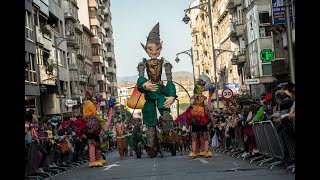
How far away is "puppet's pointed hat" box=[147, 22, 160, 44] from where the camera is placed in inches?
872

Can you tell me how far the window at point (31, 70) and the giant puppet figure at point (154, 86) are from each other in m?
22.9

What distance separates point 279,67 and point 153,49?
3099 centimetres

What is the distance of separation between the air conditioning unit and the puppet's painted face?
30.4m

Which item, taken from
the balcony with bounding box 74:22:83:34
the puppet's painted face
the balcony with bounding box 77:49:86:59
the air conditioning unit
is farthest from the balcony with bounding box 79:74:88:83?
the puppet's painted face

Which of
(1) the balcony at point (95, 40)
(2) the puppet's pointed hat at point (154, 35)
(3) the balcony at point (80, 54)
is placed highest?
(1) the balcony at point (95, 40)

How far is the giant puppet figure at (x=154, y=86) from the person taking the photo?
858 inches

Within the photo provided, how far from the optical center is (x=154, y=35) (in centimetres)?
2233

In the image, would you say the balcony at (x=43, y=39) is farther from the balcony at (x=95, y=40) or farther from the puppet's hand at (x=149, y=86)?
the balcony at (x=95, y=40)

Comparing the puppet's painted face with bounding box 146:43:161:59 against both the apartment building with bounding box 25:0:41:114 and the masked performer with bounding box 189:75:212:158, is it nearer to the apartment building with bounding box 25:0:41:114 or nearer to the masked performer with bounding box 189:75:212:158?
the masked performer with bounding box 189:75:212:158

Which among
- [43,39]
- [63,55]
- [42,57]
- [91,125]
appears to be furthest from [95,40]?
[91,125]

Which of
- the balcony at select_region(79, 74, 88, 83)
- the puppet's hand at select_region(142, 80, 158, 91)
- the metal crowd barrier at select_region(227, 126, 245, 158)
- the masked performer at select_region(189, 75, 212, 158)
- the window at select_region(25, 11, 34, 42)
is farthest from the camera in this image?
the balcony at select_region(79, 74, 88, 83)

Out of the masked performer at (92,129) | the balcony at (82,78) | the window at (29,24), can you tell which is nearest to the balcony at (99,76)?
the balcony at (82,78)
